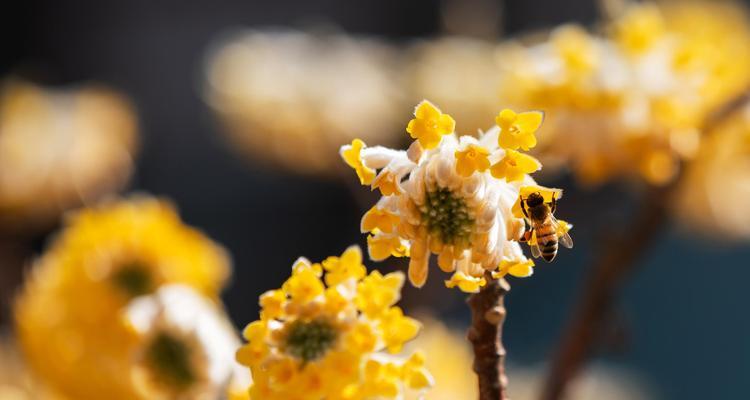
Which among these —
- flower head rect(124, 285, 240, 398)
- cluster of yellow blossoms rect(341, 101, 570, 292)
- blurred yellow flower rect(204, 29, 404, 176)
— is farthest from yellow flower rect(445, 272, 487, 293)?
blurred yellow flower rect(204, 29, 404, 176)

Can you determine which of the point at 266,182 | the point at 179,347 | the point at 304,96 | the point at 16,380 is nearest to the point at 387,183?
the point at 179,347

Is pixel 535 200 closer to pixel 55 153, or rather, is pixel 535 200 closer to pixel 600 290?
pixel 600 290

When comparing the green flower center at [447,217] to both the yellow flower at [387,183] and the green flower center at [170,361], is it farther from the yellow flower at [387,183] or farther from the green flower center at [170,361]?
the green flower center at [170,361]

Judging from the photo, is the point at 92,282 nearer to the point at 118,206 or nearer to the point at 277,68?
the point at 118,206

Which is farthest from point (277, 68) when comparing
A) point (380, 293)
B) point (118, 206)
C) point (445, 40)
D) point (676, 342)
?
point (676, 342)

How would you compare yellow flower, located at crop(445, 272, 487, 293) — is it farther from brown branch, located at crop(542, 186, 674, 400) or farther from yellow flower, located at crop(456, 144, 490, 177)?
brown branch, located at crop(542, 186, 674, 400)

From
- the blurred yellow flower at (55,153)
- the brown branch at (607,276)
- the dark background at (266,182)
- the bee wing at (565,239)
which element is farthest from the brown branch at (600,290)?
the dark background at (266,182)
